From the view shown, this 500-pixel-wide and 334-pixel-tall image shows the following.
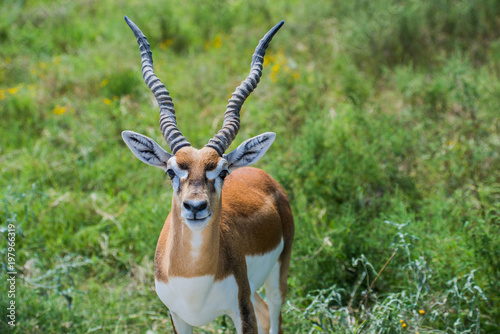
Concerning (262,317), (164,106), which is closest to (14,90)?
(164,106)

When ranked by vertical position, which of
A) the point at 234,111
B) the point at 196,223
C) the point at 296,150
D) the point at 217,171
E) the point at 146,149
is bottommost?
the point at 296,150

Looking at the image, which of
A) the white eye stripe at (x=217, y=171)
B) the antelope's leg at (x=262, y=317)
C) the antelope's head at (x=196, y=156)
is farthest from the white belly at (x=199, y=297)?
the antelope's leg at (x=262, y=317)

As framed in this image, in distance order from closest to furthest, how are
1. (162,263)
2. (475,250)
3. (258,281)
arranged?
1. (162,263)
2. (258,281)
3. (475,250)

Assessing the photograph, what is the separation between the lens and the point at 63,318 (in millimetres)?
4977

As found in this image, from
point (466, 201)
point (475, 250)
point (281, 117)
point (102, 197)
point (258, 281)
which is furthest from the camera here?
point (281, 117)

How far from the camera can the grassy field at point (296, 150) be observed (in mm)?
4934

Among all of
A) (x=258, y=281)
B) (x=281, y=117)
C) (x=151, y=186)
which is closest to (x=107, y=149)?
(x=151, y=186)

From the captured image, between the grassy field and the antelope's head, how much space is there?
4.56ft

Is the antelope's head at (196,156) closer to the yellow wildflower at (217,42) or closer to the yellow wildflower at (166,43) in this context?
the yellow wildflower at (217,42)

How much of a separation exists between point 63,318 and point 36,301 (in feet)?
1.08

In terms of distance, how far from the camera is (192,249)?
3479mm

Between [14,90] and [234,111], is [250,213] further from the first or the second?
[14,90]

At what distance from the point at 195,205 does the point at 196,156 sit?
40cm

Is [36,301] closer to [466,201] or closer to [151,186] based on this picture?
[151,186]
